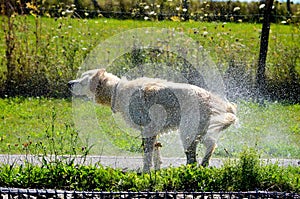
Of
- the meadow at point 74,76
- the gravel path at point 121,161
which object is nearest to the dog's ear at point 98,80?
the gravel path at point 121,161

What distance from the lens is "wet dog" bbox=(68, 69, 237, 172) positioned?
7.09 meters

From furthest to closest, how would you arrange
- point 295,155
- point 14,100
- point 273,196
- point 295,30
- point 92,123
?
point 295,30
point 14,100
point 92,123
point 295,155
point 273,196

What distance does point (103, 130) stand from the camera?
9.62m

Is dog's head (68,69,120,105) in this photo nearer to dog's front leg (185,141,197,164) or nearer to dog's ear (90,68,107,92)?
dog's ear (90,68,107,92)

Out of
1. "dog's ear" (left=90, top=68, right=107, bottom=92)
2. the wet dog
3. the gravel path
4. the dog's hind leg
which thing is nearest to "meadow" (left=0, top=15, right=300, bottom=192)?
the gravel path

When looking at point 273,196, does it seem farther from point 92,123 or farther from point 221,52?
point 221,52

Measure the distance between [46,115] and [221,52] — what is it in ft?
11.6

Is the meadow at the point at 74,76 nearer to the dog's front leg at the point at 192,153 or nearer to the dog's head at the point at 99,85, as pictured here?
the dog's head at the point at 99,85

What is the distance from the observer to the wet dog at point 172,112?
709cm

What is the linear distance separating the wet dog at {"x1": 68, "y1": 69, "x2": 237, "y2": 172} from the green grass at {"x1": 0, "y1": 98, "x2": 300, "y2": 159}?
0.53 m

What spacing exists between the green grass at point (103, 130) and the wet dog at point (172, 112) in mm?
525

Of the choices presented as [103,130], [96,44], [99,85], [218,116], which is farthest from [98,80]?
[96,44]

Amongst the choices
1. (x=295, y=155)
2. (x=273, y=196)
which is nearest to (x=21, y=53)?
(x=295, y=155)

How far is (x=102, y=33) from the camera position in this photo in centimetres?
1384
